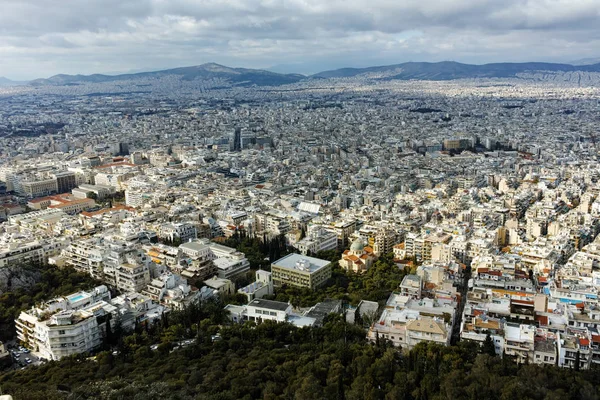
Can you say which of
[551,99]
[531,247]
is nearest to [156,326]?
[531,247]

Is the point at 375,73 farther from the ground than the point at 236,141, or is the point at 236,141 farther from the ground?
the point at 375,73

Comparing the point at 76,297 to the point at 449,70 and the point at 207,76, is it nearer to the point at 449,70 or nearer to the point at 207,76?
the point at 207,76

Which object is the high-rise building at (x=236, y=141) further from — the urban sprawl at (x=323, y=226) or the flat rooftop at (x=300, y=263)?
the flat rooftop at (x=300, y=263)

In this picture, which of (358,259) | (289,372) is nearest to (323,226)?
(358,259)

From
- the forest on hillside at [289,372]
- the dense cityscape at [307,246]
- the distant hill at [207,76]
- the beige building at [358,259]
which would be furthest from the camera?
the distant hill at [207,76]

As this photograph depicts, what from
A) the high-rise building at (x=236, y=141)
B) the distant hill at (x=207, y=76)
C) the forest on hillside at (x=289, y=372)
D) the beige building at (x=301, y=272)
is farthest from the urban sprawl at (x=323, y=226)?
the distant hill at (x=207, y=76)

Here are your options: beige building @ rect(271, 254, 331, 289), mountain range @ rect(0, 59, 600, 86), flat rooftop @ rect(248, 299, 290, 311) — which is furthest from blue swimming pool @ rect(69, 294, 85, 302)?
mountain range @ rect(0, 59, 600, 86)

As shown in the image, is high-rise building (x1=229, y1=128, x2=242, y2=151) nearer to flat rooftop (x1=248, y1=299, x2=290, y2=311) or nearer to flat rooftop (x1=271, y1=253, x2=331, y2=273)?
flat rooftop (x1=271, y1=253, x2=331, y2=273)
